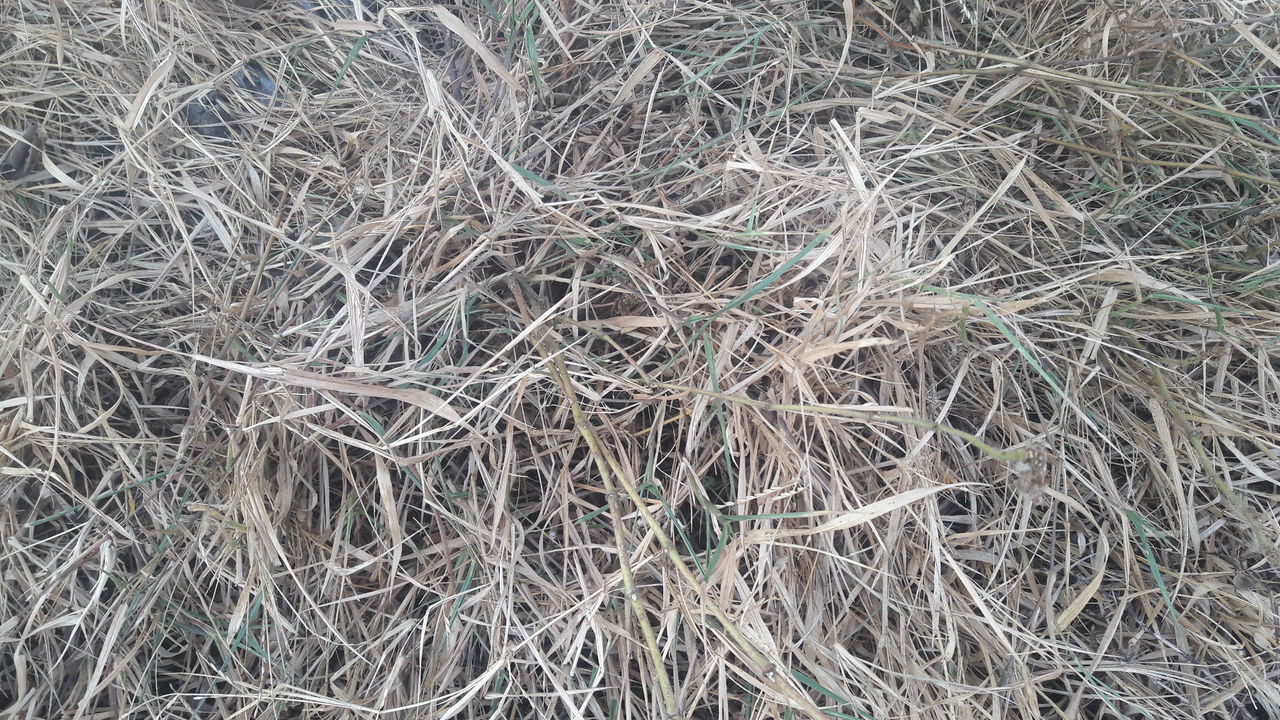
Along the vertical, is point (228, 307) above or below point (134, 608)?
above

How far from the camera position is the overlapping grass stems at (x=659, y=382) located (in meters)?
0.88

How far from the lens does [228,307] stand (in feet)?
3.23

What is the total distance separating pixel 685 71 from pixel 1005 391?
1.86ft

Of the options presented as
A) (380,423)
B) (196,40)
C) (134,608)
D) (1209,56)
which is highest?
(196,40)

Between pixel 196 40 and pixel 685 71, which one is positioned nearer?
pixel 685 71

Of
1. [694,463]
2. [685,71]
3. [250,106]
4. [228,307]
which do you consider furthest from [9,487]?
[685,71]

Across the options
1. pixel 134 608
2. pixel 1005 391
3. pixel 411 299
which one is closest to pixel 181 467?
pixel 134 608

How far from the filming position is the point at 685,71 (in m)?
0.99

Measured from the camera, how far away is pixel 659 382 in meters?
0.89

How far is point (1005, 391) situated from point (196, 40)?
1.22 meters

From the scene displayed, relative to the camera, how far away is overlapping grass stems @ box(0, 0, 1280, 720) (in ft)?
2.87

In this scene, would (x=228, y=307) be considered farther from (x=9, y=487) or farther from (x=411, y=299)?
(x=9, y=487)

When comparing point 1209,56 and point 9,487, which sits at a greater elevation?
point 1209,56

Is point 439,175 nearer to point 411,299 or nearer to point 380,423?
point 411,299
